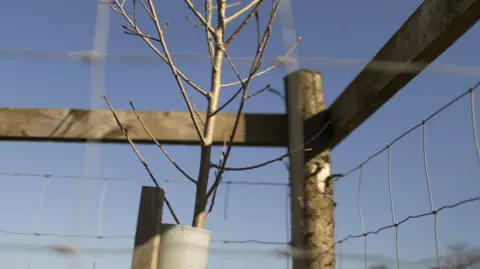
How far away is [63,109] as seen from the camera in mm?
2025

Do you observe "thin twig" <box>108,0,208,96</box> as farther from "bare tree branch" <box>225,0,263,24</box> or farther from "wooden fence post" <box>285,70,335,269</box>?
"wooden fence post" <box>285,70,335,269</box>

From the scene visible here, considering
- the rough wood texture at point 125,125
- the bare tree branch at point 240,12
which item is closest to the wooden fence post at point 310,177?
the rough wood texture at point 125,125

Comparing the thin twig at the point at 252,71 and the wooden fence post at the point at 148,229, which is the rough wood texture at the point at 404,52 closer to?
the thin twig at the point at 252,71

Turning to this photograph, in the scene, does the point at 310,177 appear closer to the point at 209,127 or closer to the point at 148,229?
the point at 209,127

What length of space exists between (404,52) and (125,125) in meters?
1.12

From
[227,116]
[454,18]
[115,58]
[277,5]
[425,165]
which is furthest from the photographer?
[227,116]

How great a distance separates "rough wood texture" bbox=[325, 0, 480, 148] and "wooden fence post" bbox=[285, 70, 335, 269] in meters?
0.08

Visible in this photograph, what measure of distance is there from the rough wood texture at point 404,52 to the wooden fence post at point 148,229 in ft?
2.69

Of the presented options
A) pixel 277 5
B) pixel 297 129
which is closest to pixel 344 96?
pixel 297 129

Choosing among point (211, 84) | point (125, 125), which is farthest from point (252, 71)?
point (125, 125)

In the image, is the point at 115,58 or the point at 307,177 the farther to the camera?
the point at 307,177

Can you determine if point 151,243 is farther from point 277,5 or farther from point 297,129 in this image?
point 297,129

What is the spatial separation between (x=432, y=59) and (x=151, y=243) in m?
0.92

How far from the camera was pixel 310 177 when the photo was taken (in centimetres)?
187
